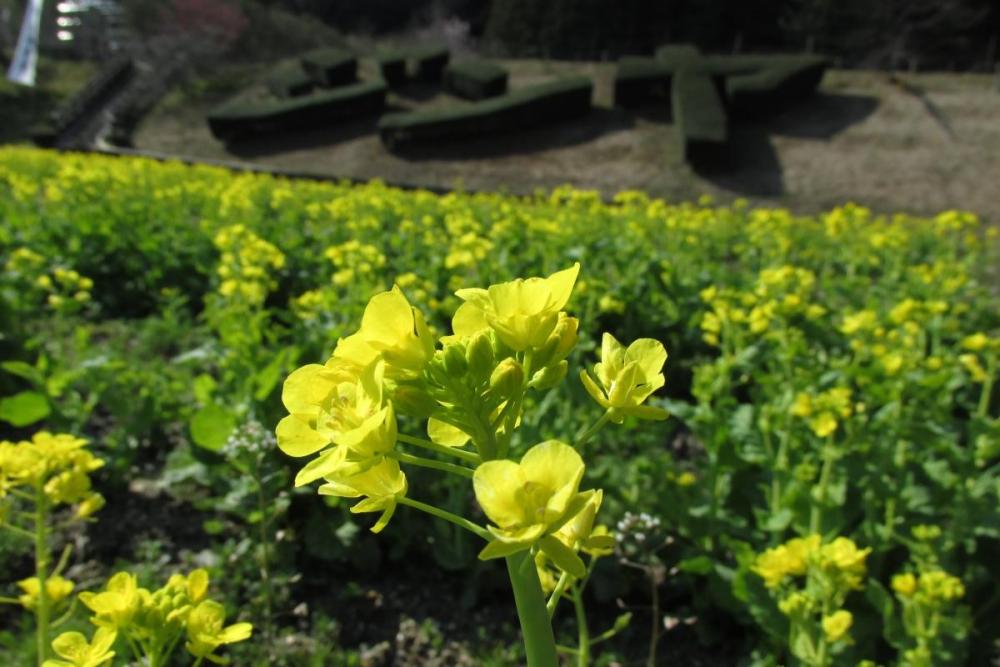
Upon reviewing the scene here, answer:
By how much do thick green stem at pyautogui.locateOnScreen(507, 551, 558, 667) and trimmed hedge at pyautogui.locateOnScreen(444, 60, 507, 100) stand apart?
58.2ft

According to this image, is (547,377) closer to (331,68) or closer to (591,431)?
(591,431)

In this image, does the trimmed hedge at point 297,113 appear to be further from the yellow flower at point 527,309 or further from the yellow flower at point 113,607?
the yellow flower at point 527,309

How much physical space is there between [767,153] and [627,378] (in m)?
14.8

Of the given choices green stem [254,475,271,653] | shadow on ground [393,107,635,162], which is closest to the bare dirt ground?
shadow on ground [393,107,635,162]

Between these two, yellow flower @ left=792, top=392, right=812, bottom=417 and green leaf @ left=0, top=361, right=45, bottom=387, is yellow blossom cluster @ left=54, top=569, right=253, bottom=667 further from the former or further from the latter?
green leaf @ left=0, top=361, right=45, bottom=387

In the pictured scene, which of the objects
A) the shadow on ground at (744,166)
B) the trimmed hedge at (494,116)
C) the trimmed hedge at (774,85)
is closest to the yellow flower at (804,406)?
the shadow on ground at (744,166)

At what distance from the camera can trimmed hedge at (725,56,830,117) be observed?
1520 cm

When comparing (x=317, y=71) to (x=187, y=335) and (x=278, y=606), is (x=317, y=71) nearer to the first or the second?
(x=187, y=335)

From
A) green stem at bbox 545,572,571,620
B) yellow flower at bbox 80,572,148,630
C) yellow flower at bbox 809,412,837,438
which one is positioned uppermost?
green stem at bbox 545,572,571,620

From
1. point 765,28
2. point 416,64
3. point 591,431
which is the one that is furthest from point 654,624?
point 765,28

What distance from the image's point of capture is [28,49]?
1016 inches

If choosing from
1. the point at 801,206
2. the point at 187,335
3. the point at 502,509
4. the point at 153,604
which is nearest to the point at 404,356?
the point at 502,509

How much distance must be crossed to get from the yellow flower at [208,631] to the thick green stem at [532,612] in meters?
0.42

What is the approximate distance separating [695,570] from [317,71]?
19.8m
